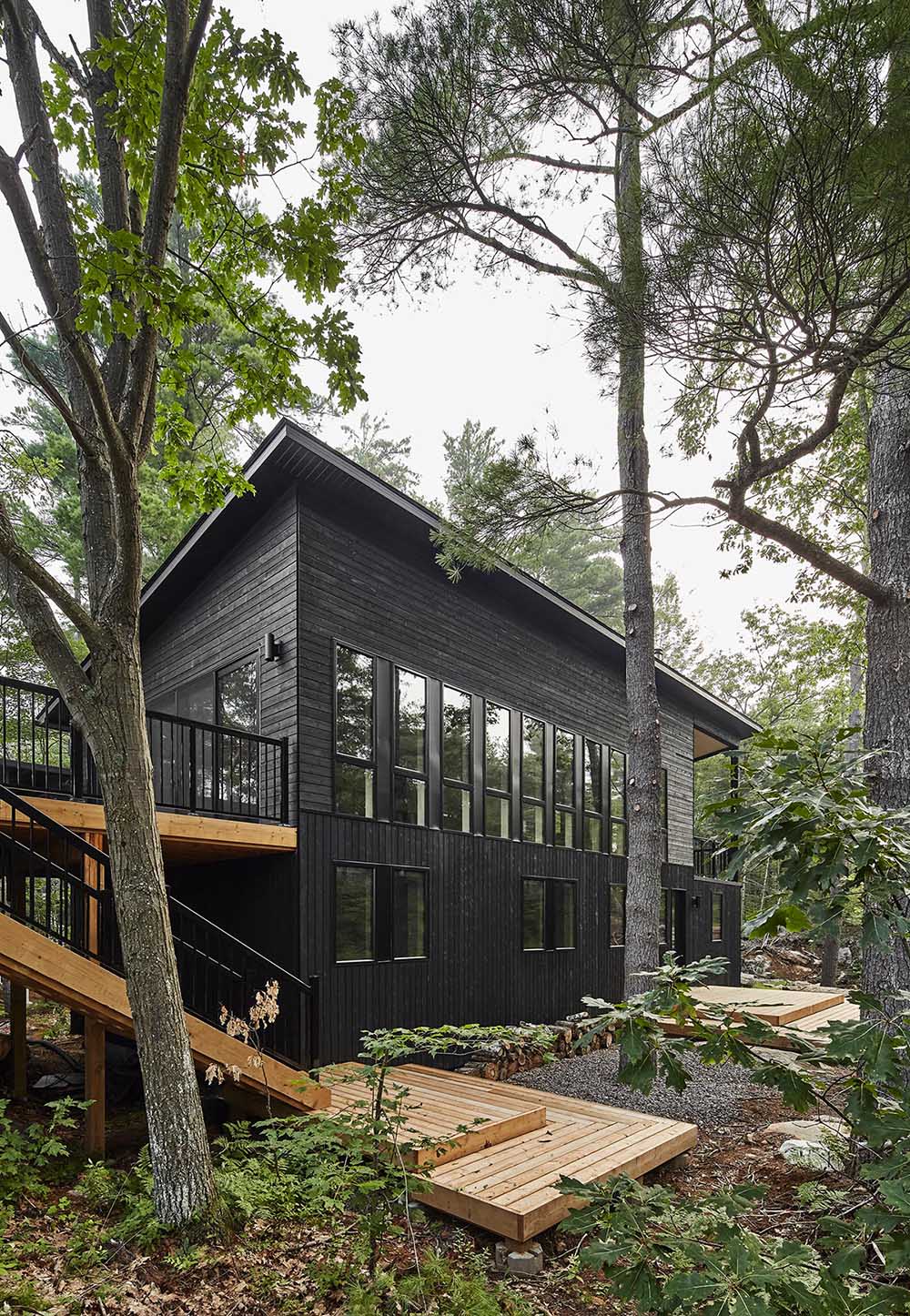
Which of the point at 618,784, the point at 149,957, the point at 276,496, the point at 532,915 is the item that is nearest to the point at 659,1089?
the point at 532,915

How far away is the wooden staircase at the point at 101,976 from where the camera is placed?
508cm

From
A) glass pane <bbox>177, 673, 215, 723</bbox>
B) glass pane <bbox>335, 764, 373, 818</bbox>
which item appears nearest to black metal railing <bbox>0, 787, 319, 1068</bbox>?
glass pane <bbox>335, 764, 373, 818</bbox>

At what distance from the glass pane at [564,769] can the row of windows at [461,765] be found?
15mm

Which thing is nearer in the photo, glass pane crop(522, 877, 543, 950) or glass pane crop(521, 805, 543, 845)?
glass pane crop(522, 877, 543, 950)

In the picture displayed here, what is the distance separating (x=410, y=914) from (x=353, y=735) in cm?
206

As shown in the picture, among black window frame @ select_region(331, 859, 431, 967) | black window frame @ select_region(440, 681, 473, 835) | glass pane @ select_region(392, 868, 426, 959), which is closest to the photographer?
black window frame @ select_region(331, 859, 431, 967)

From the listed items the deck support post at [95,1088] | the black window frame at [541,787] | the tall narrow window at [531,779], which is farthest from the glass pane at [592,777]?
the deck support post at [95,1088]

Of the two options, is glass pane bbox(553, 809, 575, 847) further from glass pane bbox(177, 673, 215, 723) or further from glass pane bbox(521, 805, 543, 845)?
glass pane bbox(177, 673, 215, 723)

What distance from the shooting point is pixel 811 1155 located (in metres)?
6.09

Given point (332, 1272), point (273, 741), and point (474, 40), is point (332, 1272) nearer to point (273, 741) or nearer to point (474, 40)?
point (273, 741)

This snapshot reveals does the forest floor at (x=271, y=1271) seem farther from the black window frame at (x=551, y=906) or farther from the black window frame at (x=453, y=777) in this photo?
the black window frame at (x=551, y=906)

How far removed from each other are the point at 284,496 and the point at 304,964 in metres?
4.51

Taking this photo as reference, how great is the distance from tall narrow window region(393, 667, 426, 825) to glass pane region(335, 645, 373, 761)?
0.43m

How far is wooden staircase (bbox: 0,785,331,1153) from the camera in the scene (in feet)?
16.7
